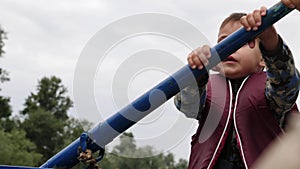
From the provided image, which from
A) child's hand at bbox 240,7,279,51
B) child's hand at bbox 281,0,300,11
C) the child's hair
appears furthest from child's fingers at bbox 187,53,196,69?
the child's hair

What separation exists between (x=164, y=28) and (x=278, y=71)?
1.29ft

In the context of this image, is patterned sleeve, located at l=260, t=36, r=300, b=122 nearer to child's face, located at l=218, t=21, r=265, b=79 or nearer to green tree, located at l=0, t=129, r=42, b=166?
child's face, located at l=218, t=21, r=265, b=79

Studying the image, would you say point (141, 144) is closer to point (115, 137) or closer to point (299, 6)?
→ point (115, 137)

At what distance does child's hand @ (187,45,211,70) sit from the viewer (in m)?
1.29

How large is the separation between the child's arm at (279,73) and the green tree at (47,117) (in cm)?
3214

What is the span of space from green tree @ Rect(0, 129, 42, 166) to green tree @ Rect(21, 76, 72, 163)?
2041 mm

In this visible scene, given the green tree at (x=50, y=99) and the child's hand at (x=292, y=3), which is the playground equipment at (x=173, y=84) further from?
the green tree at (x=50, y=99)

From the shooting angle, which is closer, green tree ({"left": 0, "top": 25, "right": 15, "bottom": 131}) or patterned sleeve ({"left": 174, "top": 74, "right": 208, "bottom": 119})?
patterned sleeve ({"left": 174, "top": 74, "right": 208, "bottom": 119})

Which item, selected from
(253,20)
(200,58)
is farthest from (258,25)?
(200,58)

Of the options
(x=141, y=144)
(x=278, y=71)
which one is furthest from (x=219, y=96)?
(x=141, y=144)

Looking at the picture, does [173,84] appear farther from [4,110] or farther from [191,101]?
[4,110]

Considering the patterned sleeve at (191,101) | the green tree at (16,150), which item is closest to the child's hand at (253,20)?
the patterned sleeve at (191,101)

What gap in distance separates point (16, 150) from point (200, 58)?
2826 cm

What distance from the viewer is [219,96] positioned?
169 centimetres
